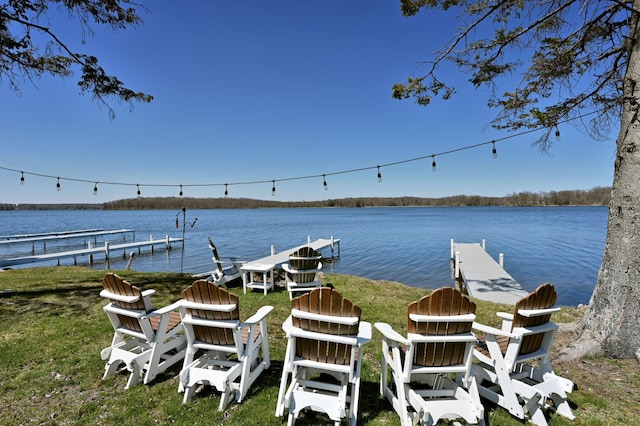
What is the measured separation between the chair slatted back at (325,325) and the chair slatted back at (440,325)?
52 centimetres

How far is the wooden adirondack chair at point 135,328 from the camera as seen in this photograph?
308cm

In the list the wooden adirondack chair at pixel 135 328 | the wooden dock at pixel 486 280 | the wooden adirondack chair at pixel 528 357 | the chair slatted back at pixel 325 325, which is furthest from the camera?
the wooden dock at pixel 486 280

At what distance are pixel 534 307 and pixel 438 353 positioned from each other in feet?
3.46

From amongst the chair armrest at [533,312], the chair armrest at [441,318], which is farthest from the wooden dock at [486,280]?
the chair armrest at [441,318]

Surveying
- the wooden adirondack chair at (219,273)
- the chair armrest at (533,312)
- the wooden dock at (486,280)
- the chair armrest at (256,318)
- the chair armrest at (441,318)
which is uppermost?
the chair armrest at (441,318)

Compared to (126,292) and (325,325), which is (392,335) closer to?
(325,325)

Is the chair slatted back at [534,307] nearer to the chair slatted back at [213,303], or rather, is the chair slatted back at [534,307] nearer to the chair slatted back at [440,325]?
the chair slatted back at [440,325]

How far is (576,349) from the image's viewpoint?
12.6 ft

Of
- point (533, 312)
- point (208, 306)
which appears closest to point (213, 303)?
point (208, 306)

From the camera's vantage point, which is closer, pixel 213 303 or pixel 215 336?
pixel 213 303

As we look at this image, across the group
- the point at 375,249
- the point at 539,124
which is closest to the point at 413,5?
the point at 539,124

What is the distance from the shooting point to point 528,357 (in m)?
2.83

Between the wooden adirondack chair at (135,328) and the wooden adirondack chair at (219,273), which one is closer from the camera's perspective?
the wooden adirondack chair at (135,328)

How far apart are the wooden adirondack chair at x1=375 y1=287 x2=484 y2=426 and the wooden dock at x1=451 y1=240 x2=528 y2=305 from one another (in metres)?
6.56
